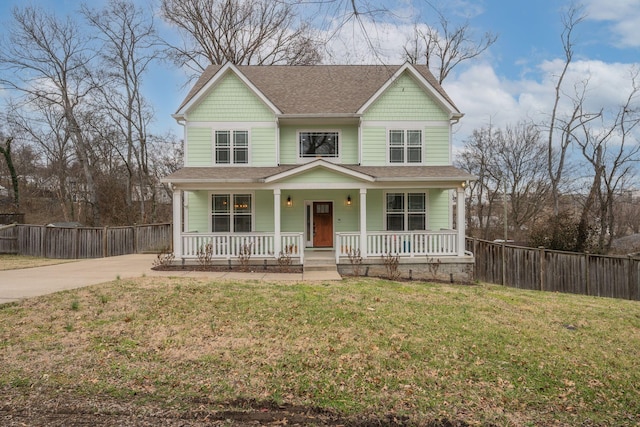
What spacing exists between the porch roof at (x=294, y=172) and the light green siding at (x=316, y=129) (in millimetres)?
630

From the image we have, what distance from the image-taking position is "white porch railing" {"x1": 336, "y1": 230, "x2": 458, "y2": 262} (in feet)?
42.0

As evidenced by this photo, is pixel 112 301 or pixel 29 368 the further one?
pixel 112 301

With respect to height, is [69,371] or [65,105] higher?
[65,105]

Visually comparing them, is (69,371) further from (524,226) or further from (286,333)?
(524,226)

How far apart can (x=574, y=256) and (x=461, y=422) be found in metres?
11.3

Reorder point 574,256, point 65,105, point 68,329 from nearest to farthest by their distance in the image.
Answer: point 68,329, point 574,256, point 65,105

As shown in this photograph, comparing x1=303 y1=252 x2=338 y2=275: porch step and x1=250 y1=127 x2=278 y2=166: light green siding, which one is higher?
x1=250 y1=127 x2=278 y2=166: light green siding

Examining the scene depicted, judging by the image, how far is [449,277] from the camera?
12586mm

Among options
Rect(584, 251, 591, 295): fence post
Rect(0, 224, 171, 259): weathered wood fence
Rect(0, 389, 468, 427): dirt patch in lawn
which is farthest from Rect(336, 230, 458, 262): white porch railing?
Rect(0, 224, 171, 259): weathered wood fence

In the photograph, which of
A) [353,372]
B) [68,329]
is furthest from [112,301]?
[353,372]

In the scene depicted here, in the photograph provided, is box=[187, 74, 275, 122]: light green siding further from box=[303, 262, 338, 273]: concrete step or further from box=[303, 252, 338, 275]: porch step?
box=[303, 262, 338, 273]: concrete step

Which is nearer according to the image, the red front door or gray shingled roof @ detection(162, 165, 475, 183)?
gray shingled roof @ detection(162, 165, 475, 183)

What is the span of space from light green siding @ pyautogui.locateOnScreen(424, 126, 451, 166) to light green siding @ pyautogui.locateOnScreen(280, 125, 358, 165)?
2.93m

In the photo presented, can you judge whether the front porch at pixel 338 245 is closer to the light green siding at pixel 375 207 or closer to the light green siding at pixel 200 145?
the light green siding at pixel 375 207
